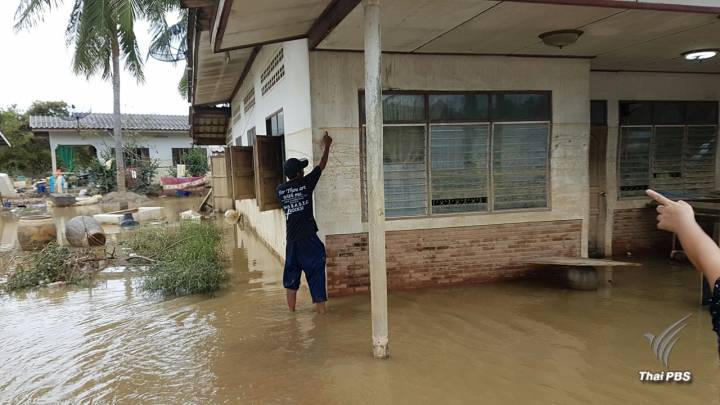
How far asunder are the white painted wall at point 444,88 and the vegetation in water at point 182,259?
194 cm

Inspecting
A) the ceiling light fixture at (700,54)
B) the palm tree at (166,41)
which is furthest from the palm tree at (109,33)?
the ceiling light fixture at (700,54)

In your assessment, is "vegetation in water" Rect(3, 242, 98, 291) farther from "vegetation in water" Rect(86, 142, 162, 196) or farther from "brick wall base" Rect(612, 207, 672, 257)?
"vegetation in water" Rect(86, 142, 162, 196)

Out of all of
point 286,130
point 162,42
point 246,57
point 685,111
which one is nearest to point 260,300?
point 286,130

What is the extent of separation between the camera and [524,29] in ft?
16.1

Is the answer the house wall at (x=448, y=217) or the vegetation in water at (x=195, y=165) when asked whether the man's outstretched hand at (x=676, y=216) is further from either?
the vegetation in water at (x=195, y=165)

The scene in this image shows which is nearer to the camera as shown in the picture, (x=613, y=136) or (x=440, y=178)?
(x=440, y=178)

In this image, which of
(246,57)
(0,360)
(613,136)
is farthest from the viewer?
(246,57)

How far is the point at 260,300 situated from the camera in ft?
19.7

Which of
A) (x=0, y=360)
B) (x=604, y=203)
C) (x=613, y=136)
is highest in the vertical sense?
(x=613, y=136)

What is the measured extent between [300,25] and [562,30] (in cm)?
278

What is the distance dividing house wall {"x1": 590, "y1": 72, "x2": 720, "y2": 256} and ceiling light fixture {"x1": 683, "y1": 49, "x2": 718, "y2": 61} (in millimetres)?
1249

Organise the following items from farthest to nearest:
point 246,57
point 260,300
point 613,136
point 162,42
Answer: point 162,42 → point 246,57 → point 613,136 → point 260,300

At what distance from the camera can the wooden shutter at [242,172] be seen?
816cm

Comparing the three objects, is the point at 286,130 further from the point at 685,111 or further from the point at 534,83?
the point at 685,111
